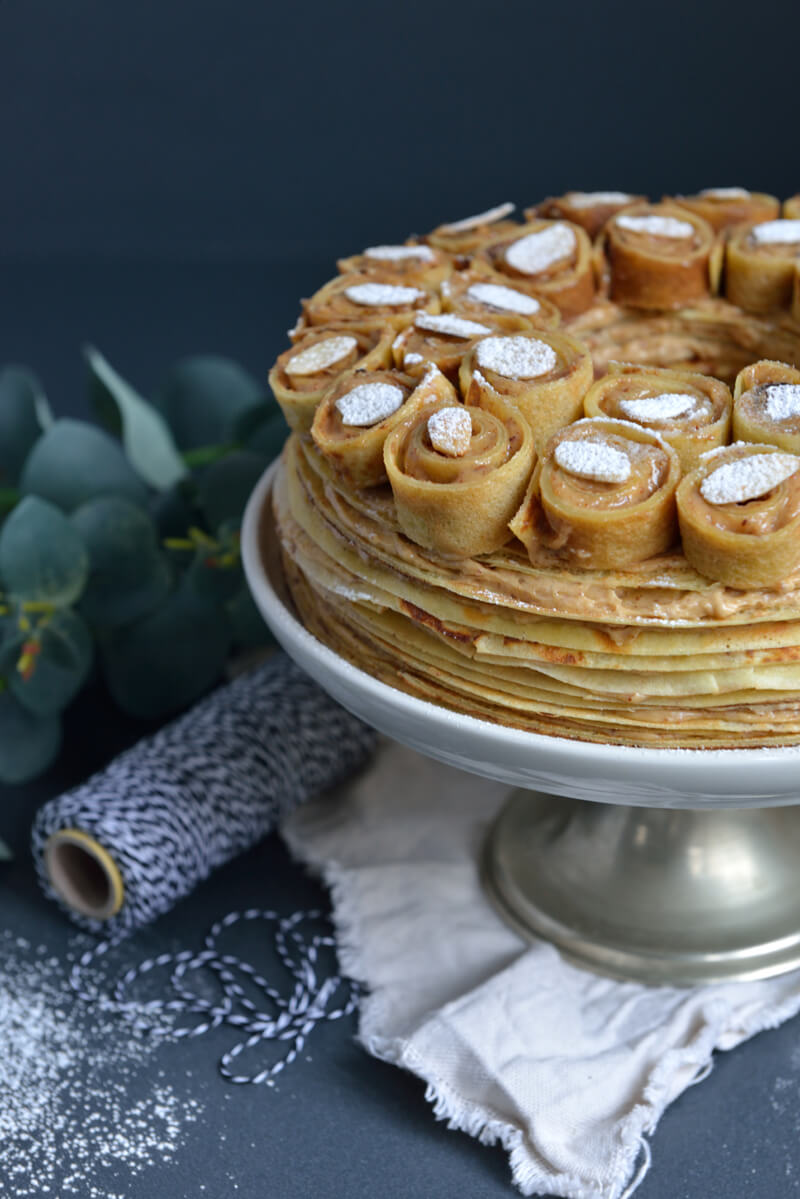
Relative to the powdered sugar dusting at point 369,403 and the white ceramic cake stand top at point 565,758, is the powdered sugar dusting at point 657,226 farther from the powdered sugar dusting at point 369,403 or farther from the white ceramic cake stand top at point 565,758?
the white ceramic cake stand top at point 565,758

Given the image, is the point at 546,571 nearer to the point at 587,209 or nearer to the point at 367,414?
the point at 367,414

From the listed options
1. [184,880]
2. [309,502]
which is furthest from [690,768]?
[184,880]

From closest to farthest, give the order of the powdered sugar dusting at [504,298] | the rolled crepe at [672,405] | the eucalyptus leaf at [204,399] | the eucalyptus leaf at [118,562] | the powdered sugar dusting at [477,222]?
the rolled crepe at [672,405] → the powdered sugar dusting at [504,298] → the powdered sugar dusting at [477,222] → the eucalyptus leaf at [118,562] → the eucalyptus leaf at [204,399]

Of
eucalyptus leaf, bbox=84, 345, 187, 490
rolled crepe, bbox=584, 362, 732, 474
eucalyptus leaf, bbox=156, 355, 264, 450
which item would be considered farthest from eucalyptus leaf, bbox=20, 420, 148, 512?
rolled crepe, bbox=584, 362, 732, 474

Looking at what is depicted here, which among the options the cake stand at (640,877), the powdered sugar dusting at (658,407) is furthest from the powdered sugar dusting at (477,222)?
the powdered sugar dusting at (658,407)

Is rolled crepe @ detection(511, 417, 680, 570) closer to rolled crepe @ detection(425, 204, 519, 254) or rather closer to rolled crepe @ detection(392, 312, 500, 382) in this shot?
rolled crepe @ detection(392, 312, 500, 382)

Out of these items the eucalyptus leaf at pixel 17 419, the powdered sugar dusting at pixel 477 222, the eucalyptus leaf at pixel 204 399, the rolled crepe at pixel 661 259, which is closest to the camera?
the rolled crepe at pixel 661 259

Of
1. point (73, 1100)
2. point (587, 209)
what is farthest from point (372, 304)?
point (73, 1100)
